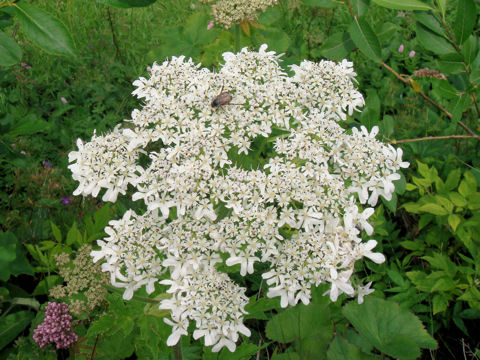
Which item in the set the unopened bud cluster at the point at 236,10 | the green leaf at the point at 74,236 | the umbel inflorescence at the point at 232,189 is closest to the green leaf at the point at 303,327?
the umbel inflorescence at the point at 232,189

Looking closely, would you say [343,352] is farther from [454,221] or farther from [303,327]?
[454,221]

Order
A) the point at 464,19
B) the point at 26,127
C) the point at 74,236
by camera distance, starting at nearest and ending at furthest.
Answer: the point at 464,19 → the point at 74,236 → the point at 26,127

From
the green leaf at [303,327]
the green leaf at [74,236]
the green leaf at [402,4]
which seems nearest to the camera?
the green leaf at [303,327]

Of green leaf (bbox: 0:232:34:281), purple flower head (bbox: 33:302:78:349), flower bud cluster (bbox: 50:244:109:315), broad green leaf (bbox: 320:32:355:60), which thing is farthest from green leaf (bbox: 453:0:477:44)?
green leaf (bbox: 0:232:34:281)

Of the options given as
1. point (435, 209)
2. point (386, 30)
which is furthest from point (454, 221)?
point (386, 30)

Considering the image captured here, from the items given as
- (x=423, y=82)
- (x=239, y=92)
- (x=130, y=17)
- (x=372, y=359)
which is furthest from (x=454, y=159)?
(x=130, y=17)

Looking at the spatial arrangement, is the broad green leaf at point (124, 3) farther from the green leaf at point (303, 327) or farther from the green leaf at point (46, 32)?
the green leaf at point (303, 327)
